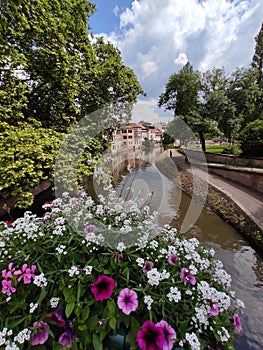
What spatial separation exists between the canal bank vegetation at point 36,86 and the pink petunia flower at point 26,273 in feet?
6.26

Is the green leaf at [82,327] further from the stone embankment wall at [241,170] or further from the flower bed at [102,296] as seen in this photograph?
the stone embankment wall at [241,170]

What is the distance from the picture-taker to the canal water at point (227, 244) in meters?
1.96

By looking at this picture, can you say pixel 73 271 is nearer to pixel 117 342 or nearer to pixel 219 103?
pixel 117 342

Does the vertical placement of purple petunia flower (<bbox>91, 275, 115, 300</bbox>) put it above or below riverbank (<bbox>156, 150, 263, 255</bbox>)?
above

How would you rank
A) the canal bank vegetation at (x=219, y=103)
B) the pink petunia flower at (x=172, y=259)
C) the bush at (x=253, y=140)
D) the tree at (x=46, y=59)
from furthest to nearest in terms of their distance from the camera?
the canal bank vegetation at (x=219, y=103), the bush at (x=253, y=140), the tree at (x=46, y=59), the pink petunia flower at (x=172, y=259)

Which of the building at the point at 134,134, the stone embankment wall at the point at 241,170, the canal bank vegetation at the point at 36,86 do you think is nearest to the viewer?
the canal bank vegetation at the point at 36,86

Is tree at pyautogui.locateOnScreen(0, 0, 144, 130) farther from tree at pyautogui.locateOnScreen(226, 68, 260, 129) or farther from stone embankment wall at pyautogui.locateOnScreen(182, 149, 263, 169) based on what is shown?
Result: tree at pyautogui.locateOnScreen(226, 68, 260, 129)

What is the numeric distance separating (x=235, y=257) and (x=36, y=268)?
376 centimetres

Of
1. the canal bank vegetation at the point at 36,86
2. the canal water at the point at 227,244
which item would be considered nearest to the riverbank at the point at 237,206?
the canal water at the point at 227,244

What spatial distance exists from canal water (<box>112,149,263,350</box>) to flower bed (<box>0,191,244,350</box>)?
117 centimetres

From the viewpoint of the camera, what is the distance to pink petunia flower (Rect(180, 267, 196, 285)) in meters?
1.13

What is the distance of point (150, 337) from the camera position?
35.7 inches

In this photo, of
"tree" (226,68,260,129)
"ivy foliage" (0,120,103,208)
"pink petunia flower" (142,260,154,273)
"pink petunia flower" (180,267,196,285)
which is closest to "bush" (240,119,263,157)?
"tree" (226,68,260,129)

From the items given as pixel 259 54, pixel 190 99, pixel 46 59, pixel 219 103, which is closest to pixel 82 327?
pixel 46 59
